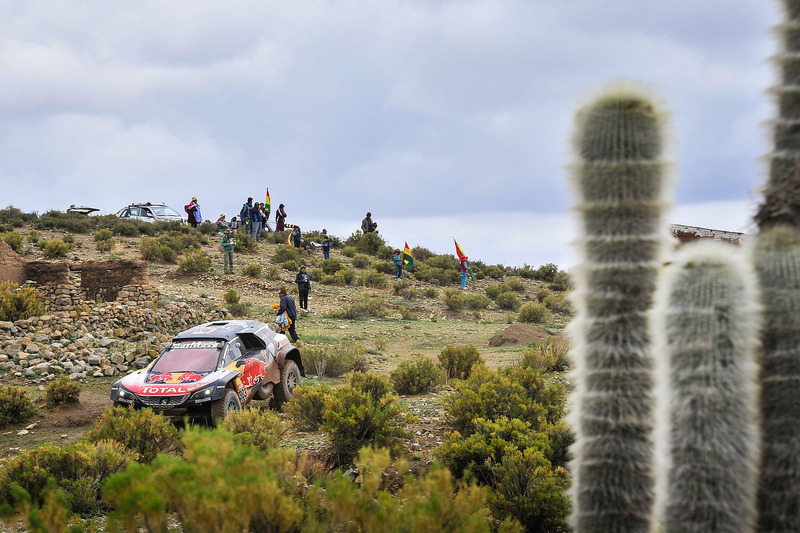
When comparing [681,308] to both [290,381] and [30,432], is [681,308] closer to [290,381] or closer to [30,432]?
[290,381]

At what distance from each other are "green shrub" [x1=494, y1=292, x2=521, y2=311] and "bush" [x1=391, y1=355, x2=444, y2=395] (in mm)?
18330

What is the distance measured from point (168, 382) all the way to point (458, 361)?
23.0 feet

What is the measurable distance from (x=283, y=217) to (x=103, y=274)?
2244 centimetres

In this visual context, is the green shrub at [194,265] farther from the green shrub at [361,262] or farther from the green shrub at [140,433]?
the green shrub at [140,433]

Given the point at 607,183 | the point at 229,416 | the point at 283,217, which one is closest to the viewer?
the point at 607,183

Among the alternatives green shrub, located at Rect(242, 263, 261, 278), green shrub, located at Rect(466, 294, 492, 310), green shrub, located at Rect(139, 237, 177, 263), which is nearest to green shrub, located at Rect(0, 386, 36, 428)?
green shrub, located at Rect(242, 263, 261, 278)

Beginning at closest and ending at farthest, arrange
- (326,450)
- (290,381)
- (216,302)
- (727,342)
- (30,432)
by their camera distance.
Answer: (727,342), (326,450), (30,432), (290,381), (216,302)

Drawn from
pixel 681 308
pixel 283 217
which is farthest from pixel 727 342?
pixel 283 217

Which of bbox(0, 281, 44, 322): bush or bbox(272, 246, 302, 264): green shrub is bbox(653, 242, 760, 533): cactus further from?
bbox(272, 246, 302, 264): green shrub

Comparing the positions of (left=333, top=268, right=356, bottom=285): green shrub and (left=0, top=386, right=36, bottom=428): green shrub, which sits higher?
(left=333, top=268, right=356, bottom=285): green shrub

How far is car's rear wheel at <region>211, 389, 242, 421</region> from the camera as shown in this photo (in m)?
9.85

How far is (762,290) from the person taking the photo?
348 cm

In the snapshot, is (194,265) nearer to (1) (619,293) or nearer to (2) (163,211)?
(2) (163,211)

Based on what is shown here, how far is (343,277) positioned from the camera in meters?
32.6
